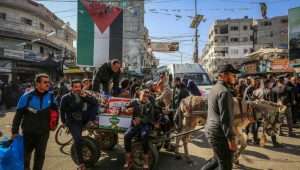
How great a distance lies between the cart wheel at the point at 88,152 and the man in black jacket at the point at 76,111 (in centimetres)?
40

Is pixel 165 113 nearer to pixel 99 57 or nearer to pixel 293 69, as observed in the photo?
pixel 99 57

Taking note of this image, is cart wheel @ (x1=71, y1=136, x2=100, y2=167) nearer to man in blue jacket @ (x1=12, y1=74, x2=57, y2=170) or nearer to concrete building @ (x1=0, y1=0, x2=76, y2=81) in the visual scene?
man in blue jacket @ (x1=12, y1=74, x2=57, y2=170)

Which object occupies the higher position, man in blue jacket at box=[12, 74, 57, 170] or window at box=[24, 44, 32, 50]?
window at box=[24, 44, 32, 50]

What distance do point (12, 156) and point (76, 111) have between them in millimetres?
1608

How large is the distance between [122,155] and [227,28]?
70.7m

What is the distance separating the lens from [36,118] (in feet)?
15.2

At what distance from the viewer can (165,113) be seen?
7570mm

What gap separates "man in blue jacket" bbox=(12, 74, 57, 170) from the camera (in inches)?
181

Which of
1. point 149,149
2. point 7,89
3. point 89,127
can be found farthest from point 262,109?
point 7,89

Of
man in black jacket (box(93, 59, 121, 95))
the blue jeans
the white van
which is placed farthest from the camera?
the white van

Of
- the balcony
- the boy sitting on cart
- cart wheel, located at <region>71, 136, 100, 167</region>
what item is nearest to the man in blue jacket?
cart wheel, located at <region>71, 136, 100, 167</region>

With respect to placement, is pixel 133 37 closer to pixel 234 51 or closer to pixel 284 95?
pixel 234 51

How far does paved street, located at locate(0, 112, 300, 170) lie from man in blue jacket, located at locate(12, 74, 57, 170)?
1.64m

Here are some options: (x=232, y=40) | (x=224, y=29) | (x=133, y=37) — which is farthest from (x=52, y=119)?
(x=224, y=29)
